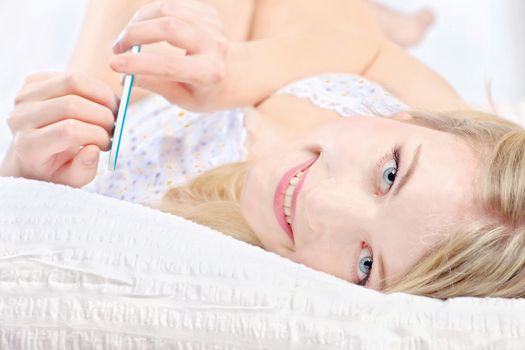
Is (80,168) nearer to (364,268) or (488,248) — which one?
(364,268)

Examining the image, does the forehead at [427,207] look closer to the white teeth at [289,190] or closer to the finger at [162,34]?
the white teeth at [289,190]

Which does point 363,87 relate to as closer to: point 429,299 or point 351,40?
point 351,40

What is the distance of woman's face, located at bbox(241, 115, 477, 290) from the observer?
0.96m

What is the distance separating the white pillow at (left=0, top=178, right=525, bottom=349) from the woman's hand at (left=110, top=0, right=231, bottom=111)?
29 cm

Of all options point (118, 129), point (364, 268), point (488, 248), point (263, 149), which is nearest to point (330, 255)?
point (364, 268)

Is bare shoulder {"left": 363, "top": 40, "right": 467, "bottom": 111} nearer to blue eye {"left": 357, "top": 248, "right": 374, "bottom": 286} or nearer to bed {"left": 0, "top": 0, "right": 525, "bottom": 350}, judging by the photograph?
blue eye {"left": 357, "top": 248, "right": 374, "bottom": 286}

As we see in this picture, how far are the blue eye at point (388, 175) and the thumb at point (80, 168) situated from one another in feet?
1.14

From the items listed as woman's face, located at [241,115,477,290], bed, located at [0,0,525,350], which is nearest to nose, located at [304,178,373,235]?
woman's face, located at [241,115,477,290]

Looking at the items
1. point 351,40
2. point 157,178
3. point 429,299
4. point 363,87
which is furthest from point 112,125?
point 351,40

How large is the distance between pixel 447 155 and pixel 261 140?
0.48 metres

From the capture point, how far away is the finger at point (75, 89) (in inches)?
40.6

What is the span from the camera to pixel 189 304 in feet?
2.62

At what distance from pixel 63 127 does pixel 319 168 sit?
1.04ft

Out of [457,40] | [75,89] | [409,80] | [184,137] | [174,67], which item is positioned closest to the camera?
[75,89]
